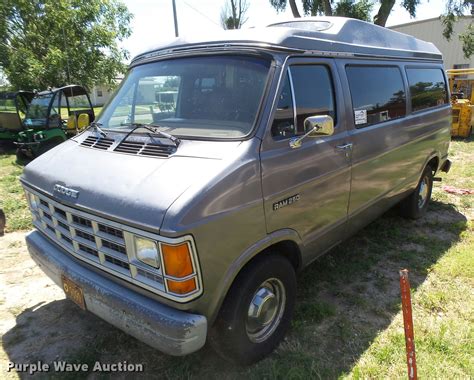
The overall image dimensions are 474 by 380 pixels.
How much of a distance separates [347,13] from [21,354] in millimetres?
20398

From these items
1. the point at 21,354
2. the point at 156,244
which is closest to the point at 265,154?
the point at 156,244

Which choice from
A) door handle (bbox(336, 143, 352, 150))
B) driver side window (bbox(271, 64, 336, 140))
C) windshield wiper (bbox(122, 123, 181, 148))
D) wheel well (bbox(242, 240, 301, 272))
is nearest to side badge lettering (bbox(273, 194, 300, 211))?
wheel well (bbox(242, 240, 301, 272))

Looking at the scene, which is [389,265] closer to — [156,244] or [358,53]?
[358,53]

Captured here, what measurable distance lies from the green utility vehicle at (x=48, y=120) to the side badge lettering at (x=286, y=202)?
8425 mm

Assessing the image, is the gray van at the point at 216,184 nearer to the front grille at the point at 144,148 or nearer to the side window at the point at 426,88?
the front grille at the point at 144,148

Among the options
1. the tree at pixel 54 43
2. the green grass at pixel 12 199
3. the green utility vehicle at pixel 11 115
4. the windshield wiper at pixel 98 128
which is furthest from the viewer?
the tree at pixel 54 43

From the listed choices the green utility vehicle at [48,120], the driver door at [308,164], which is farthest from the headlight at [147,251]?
the green utility vehicle at [48,120]

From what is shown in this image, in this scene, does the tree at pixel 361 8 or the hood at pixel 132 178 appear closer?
the hood at pixel 132 178

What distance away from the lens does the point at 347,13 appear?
1917cm

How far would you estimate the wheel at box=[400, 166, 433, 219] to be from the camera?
17.3ft

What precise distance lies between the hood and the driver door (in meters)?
0.38

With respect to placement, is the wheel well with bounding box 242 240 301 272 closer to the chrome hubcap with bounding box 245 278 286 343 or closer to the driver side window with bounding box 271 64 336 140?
the chrome hubcap with bounding box 245 278 286 343

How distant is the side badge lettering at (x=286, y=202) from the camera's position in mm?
2642

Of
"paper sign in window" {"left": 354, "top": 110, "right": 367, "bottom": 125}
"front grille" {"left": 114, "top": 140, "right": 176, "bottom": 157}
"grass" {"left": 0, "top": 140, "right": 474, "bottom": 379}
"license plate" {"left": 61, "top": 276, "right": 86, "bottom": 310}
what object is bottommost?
"grass" {"left": 0, "top": 140, "right": 474, "bottom": 379}
